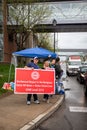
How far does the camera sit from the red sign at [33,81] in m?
14.5

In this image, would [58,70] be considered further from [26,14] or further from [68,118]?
[26,14]

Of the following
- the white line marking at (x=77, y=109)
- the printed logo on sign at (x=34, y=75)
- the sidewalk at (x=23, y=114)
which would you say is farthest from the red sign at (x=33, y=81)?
the white line marking at (x=77, y=109)

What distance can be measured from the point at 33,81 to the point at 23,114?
3.02 m

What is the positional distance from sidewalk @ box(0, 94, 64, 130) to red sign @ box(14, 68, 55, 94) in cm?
52

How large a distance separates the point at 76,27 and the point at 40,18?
1548cm

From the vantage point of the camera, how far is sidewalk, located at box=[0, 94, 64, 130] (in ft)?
32.5

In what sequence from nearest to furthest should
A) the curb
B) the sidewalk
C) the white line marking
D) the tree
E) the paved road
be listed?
the curb, the sidewalk, the paved road, the white line marking, the tree

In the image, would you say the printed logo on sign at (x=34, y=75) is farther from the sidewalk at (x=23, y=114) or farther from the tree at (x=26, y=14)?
the tree at (x=26, y=14)

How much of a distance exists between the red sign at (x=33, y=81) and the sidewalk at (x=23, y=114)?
1.71 ft

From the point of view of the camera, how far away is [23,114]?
1170 centimetres

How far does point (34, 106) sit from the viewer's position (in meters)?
13.7

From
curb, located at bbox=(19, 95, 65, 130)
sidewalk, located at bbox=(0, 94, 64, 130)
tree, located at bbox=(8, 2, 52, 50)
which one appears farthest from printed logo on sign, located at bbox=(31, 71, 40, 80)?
tree, located at bbox=(8, 2, 52, 50)

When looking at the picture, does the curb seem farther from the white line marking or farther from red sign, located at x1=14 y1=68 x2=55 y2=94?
red sign, located at x1=14 y1=68 x2=55 y2=94

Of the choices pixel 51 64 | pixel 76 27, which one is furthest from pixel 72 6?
pixel 51 64
